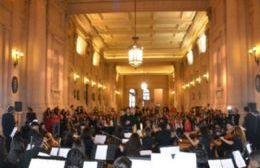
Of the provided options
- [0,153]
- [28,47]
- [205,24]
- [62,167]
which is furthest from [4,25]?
[205,24]

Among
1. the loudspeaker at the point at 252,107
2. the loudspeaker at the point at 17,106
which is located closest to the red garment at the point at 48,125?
the loudspeaker at the point at 17,106

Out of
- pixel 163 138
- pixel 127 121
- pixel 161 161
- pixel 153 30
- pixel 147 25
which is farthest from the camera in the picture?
pixel 153 30

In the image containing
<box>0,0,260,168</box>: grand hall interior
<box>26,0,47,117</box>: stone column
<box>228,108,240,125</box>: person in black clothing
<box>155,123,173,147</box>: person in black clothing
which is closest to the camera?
<box>0,0,260,168</box>: grand hall interior

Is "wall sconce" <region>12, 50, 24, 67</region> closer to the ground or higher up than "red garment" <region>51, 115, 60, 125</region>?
higher up

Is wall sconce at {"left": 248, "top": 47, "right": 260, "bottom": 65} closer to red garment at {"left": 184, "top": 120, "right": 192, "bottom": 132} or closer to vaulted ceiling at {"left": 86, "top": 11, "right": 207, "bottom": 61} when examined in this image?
red garment at {"left": 184, "top": 120, "right": 192, "bottom": 132}

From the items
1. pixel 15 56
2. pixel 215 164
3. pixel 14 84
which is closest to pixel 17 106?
pixel 14 84

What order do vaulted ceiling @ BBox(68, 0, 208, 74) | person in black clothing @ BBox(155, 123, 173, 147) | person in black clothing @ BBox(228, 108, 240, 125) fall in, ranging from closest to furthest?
person in black clothing @ BBox(155, 123, 173, 147) < person in black clothing @ BBox(228, 108, 240, 125) < vaulted ceiling @ BBox(68, 0, 208, 74)

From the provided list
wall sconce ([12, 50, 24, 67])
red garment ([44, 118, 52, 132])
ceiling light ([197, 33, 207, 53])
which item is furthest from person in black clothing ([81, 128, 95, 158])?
ceiling light ([197, 33, 207, 53])

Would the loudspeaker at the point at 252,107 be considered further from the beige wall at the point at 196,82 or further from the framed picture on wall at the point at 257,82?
the beige wall at the point at 196,82

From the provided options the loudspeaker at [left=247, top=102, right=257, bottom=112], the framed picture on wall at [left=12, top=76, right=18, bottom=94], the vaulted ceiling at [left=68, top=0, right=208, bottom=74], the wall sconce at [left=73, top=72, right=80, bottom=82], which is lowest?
the loudspeaker at [left=247, top=102, right=257, bottom=112]

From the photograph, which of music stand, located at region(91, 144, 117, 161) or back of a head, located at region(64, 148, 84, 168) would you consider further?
music stand, located at region(91, 144, 117, 161)

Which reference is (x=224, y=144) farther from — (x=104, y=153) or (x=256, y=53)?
(x=256, y=53)

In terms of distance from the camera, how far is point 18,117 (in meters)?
13.6

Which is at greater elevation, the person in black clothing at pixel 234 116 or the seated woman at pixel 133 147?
the person in black clothing at pixel 234 116
